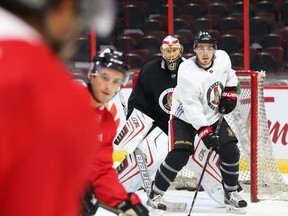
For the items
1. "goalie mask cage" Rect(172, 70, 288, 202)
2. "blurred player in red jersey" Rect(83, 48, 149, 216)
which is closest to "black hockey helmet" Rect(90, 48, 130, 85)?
"blurred player in red jersey" Rect(83, 48, 149, 216)

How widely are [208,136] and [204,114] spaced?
0.63ft

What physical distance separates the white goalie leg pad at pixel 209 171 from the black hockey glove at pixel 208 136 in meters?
0.35

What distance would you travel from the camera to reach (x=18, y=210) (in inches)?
19.9

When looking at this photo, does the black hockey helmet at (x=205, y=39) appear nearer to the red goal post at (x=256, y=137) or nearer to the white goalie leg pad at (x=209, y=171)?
the red goal post at (x=256, y=137)

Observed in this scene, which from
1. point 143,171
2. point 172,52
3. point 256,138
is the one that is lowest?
point 143,171

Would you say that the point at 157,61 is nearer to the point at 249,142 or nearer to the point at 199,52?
the point at 199,52

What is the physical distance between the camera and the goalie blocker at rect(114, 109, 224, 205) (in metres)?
4.75

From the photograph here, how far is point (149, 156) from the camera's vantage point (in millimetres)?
4824

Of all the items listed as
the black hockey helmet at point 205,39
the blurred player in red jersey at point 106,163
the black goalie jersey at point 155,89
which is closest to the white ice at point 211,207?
the black goalie jersey at point 155,89

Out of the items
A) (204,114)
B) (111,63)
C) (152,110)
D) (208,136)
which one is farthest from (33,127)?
(152,110)

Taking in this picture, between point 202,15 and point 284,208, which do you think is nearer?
point 284,208

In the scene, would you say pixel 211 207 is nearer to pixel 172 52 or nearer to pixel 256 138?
pixel 256 138

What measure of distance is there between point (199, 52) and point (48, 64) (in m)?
3.99

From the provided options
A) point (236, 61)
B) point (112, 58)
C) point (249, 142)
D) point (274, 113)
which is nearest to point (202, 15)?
point (236, 61)
